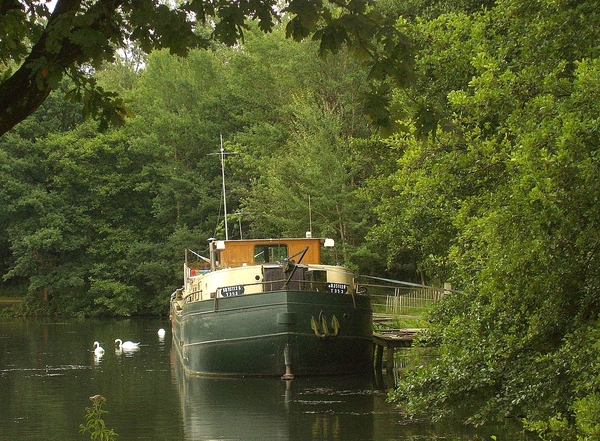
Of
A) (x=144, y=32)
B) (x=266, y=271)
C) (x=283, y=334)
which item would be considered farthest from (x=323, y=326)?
(x=144, y=32)

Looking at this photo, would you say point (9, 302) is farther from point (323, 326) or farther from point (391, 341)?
point (323, 326)

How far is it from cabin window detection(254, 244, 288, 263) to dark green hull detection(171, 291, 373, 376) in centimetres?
284

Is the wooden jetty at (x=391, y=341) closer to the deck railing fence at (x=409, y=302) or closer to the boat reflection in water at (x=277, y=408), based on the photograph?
the boat reflection in water at (x=277, y=408)

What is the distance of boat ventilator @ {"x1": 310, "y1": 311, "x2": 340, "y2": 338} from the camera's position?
21.0 m

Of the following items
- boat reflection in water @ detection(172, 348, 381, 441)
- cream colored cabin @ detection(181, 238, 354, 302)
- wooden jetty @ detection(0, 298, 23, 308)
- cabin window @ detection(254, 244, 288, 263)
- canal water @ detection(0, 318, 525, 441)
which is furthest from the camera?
wooden jetty @ detection(0, 298, 23, 308)

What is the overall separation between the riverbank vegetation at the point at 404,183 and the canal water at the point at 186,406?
5.06 feet

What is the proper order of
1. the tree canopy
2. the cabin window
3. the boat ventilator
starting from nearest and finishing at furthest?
the tree canopy → the boat ventilator → the cabin window

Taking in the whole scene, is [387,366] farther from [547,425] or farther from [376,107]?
[376,107]

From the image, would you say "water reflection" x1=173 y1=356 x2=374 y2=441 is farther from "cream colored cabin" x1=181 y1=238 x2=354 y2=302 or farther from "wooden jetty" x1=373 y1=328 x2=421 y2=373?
"cream colored cabin" x1=181 y1=238 x2=354 y2=302

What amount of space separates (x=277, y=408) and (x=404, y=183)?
463cm

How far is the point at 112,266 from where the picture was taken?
5381 cm

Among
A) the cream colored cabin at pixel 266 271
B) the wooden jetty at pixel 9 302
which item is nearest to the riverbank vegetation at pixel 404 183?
the wooden jetty at pixel 9 302

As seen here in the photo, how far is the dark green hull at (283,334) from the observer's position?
2080 cm

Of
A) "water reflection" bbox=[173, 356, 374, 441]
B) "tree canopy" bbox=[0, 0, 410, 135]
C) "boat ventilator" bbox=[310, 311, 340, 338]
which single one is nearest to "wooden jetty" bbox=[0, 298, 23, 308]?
"water reflection" bbox=[173, 356, 374, 441]
